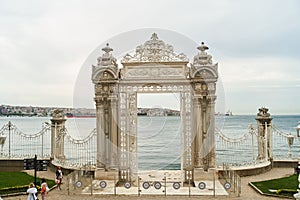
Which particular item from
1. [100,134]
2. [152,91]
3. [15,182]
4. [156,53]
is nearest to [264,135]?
[152,91]

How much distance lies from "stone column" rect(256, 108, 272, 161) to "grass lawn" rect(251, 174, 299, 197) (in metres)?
2.91

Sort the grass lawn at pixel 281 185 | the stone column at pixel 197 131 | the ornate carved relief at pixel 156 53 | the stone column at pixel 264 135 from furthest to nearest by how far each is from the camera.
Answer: the stone column at pixel 264 135 → the stone column at pixel 197 131 → the ornate carved relief at pixel 156 53 → the grass lawn at pixel 281 185

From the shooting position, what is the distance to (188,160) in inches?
597

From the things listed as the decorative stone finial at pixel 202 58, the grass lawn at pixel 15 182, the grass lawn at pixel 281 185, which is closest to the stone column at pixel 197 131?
the decorative stone finial at pixel 202 58

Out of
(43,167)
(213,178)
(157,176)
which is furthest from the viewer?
(157,176)

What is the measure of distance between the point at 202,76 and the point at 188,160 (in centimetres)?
324

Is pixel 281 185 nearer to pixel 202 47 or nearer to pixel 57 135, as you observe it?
pixel 202 47

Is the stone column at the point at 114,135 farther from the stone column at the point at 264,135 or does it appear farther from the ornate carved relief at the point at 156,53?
the stone column at the point at 264,135

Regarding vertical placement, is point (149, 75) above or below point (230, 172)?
above

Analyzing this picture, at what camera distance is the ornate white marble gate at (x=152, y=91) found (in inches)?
589

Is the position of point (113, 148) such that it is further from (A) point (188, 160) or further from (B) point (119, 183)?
(A) point (188, 160)

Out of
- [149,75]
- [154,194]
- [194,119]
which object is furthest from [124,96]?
[154,194]

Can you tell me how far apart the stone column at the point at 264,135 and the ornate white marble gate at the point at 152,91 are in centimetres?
470

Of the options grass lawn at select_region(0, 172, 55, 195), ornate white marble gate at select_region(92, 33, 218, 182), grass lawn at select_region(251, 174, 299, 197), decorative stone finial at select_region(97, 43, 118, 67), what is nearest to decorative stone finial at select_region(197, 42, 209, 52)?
ornate white marble gate at select_region(92, 33, 218, 182)
